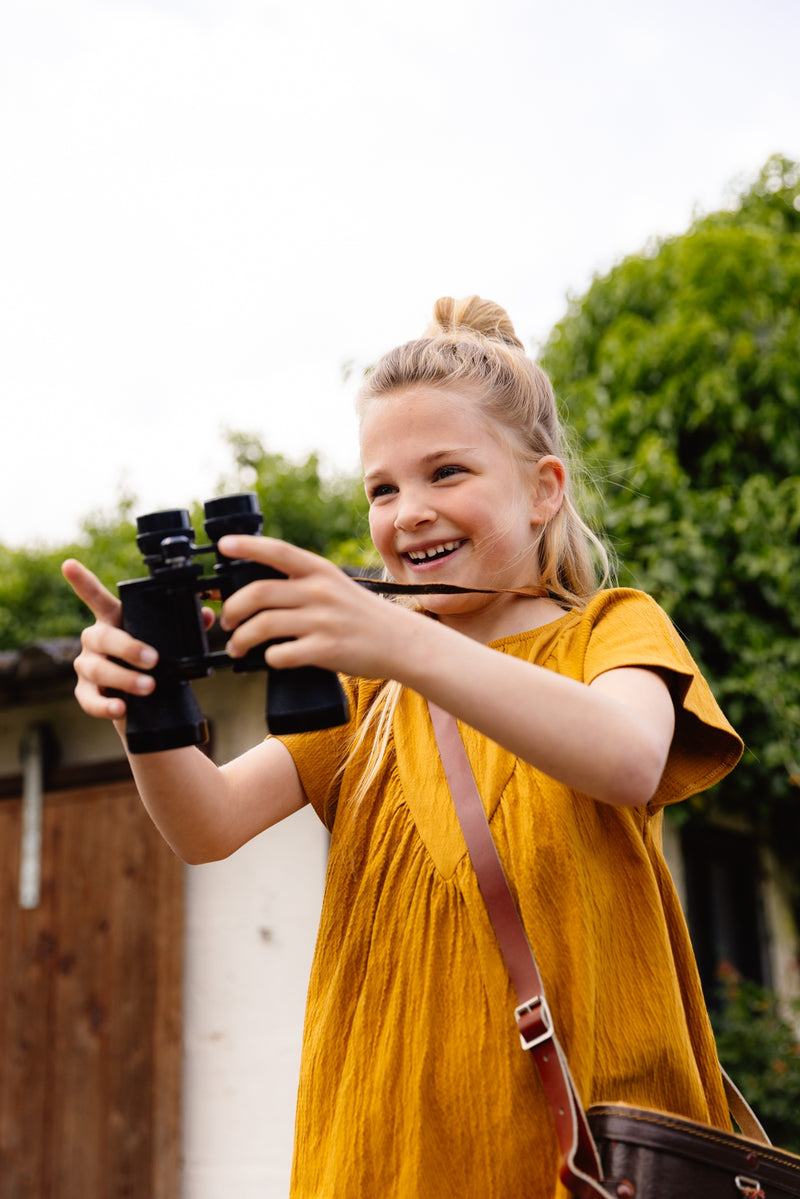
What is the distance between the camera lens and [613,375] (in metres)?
7.54

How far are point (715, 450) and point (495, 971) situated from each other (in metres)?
6.00

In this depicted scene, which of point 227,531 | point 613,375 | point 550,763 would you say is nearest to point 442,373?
point 227,531

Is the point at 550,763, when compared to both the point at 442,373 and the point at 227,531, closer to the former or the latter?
the point at 227,531

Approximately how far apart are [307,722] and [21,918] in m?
4.85

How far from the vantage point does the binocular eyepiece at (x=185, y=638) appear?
46.1 inches

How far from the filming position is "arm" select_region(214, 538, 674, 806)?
1.11 metres

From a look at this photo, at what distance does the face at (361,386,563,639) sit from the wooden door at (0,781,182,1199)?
12.1ft

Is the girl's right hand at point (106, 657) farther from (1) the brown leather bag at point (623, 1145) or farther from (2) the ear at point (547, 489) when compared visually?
(2) the ear at point (547, 489)

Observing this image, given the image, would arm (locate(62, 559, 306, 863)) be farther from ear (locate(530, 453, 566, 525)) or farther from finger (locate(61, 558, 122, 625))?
ear (locate(530, 453, 566, 525))

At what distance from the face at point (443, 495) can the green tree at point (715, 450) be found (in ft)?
12.3

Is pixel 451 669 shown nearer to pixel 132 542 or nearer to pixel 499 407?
pixel 499 407

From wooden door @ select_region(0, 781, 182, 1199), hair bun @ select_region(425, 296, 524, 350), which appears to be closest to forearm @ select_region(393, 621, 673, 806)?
hair bun @ select_region(425, 296, 524, 350)

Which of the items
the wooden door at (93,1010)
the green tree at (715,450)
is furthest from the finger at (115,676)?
the green tree at (715,450)

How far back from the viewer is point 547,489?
1.83 metres
